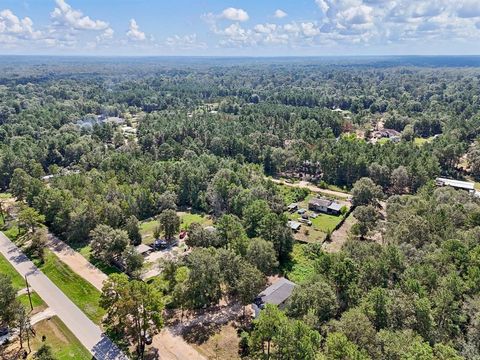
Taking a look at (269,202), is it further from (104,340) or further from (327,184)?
(104,340)

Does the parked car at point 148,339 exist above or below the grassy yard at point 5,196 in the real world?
above

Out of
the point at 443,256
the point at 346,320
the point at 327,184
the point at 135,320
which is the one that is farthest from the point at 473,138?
the point at 135,320

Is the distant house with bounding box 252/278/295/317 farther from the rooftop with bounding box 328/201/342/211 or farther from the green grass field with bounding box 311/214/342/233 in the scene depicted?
the rooftop with bounding box 328/201/342/211

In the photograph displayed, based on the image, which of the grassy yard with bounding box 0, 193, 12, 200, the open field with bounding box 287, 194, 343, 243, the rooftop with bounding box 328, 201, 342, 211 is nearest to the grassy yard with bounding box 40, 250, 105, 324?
the open field with bounding box 287, 194, 343, 243

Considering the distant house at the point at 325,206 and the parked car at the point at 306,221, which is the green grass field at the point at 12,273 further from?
the distant house at the point at 325,206

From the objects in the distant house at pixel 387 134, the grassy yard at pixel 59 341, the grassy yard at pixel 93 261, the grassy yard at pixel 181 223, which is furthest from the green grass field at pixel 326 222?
the distant house at pixel 387 134

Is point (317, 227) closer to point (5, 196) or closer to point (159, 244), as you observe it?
point (159, 244)
